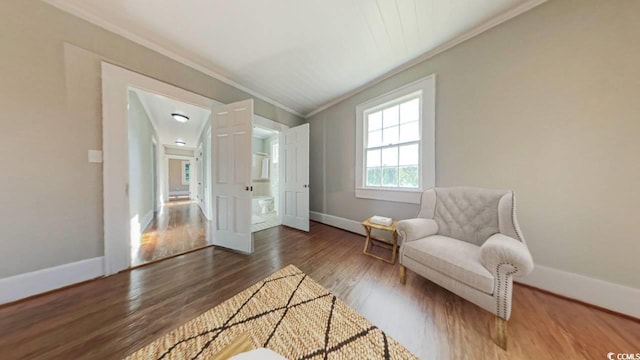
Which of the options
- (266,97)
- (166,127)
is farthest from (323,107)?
(166,127)

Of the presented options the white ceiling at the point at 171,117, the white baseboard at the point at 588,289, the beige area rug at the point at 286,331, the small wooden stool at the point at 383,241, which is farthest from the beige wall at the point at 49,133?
the white baseboard at the point at 588,289

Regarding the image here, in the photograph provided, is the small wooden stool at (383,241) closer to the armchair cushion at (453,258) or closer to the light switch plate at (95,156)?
the armchair cushion at (453,258)

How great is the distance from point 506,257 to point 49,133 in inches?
149

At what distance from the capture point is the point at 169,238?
2965 millimetres

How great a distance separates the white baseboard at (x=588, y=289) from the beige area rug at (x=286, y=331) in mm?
1649

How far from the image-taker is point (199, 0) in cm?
161

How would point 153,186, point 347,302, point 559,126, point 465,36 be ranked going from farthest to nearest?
1. point 153,186
2. point 465,36
3. point 559,126
4. point 347,302

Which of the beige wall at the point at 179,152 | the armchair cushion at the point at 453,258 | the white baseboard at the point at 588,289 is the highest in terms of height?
the beige wall at the point at 179,152

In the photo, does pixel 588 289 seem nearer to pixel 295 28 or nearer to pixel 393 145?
pixel 393 145

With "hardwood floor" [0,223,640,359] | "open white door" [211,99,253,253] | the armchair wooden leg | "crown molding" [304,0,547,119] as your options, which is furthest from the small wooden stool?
"crown molding" [304,0,547,119]

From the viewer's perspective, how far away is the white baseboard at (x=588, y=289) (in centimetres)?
133

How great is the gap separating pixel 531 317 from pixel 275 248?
2.58 m

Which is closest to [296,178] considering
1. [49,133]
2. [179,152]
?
[49,133]

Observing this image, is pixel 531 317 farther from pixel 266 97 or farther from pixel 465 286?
pixel 266 97
